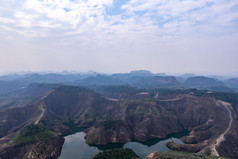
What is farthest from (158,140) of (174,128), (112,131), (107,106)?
(107,106)

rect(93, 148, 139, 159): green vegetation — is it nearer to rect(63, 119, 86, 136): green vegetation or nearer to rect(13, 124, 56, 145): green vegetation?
rect(13, 124, 56, 145): green vegetation

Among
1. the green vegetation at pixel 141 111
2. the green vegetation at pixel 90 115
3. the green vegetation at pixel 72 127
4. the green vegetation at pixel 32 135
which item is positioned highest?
the green vegetation at pixel 141 111

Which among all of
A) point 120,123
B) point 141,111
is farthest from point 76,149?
point 141,111

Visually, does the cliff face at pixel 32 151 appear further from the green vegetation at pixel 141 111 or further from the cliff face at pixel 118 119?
the green vegetation at pixel 141 111

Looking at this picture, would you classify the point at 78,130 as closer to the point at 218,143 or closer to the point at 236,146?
the point at 218,143

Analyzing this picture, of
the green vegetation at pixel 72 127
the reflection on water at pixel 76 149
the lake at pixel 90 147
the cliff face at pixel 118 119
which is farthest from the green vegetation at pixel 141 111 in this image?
the reflection on water at pixel 76 149

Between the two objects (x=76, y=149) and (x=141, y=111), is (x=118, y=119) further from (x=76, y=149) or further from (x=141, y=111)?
(x=76, y=149)

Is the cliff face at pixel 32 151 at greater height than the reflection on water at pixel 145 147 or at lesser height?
greater
